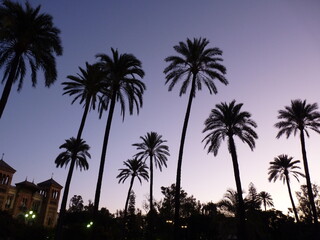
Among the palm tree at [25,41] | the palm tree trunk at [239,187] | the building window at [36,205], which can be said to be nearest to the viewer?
the palm tree at [25,41]

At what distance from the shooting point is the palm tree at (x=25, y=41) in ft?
69.5

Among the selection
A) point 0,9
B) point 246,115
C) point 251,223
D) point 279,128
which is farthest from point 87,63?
point 251,223

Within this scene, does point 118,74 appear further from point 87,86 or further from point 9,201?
point 9,201

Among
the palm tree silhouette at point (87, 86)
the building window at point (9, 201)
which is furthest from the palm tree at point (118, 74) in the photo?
the building window at point (9, 201)

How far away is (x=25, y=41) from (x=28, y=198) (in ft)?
174

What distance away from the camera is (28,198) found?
Answer: 6594 cm

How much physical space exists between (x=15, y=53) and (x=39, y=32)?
94.2 inches

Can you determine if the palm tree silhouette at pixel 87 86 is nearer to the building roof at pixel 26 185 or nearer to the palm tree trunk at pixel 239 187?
the palm tree trunk at pixel 239 187

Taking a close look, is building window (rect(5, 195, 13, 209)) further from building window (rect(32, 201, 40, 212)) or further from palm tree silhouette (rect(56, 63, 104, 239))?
palm tree silhouette (rect(56, 63, 104, 239))

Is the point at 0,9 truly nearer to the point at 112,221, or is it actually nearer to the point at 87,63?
the point at 87,63

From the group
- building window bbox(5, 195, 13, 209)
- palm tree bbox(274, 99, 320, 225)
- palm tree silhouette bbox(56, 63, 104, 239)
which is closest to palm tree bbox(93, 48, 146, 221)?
palm tree silhouette bbox(56, 63, 104, 239)

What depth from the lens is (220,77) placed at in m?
30.7

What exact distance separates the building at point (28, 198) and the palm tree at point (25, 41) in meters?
40.5

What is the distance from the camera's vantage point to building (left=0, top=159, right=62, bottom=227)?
60.1 m
